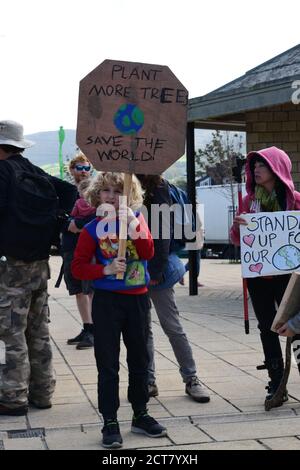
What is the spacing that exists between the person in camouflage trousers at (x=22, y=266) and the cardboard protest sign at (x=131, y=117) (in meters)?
0.74

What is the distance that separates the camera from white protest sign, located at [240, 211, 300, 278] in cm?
549

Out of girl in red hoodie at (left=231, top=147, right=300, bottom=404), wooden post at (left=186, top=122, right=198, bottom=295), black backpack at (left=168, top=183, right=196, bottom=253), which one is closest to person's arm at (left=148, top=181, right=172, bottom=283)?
black backpack at (left=168, top=183, right=196, bottom=253)

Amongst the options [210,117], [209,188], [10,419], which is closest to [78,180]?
[10,419]

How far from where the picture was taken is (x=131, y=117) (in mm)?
4930

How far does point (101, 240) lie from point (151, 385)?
150cm

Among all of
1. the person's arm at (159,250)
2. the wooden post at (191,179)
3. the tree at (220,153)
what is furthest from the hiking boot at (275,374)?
the tree at (220,153)

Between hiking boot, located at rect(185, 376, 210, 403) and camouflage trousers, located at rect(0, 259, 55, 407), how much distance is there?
101 centimetres

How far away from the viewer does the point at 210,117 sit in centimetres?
1262

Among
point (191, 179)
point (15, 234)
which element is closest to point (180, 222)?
point (15, 234)

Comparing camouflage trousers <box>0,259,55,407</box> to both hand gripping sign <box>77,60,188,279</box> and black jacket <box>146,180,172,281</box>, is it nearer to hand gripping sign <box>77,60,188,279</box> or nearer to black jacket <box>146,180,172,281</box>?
black jacket <box>146,180,172,281</box>

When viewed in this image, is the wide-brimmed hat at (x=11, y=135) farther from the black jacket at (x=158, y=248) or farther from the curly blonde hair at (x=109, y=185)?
the black jacket at (x=158, y=248)

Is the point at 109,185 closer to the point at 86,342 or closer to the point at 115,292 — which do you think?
the point at 115,292

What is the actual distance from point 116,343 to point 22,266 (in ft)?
3.45
